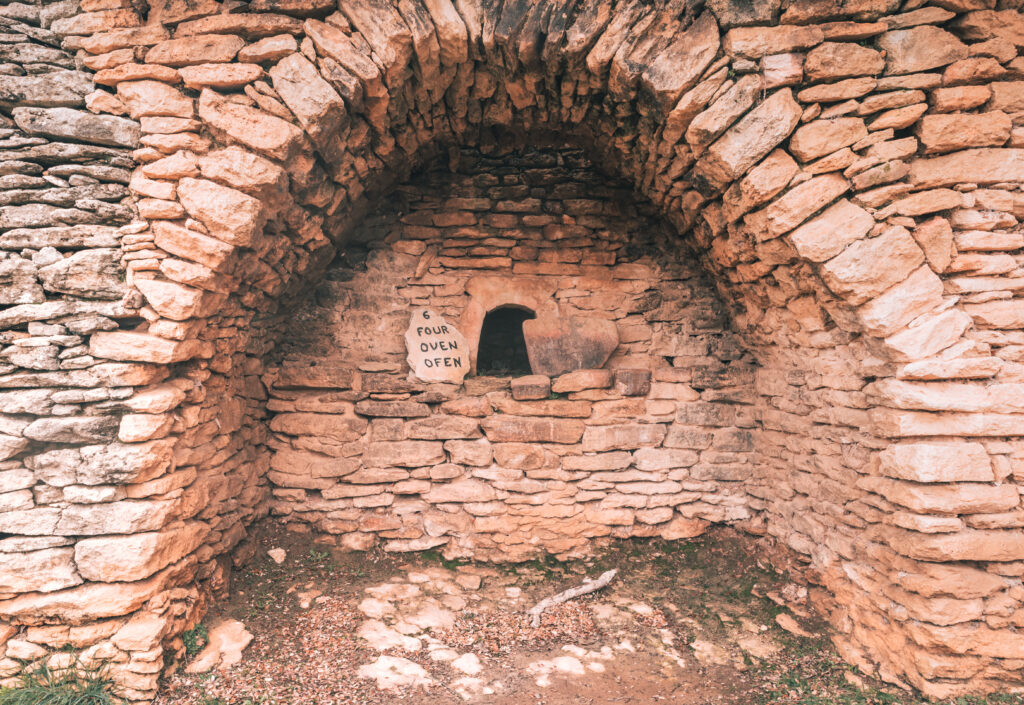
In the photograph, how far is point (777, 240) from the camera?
2611 mm

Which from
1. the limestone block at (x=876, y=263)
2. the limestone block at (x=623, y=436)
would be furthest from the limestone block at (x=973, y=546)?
the limestone block at (x=623, y=436)

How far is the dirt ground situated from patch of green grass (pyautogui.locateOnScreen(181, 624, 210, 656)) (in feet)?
0.03

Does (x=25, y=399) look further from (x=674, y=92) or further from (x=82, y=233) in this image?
(x=674, y=92)

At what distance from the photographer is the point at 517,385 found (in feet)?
12.1

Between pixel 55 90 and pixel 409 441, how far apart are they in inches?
106

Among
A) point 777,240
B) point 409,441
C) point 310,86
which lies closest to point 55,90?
point 310,86

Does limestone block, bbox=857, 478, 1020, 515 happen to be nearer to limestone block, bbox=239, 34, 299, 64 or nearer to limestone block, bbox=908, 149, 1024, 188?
limestone block, bbox=908, 149, 1024, 188

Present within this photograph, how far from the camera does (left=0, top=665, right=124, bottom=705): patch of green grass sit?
2291 millimetres

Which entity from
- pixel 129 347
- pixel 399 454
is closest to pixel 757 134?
pixel 399 454

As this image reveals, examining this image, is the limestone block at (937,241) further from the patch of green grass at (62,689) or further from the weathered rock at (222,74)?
the patch of green grass at (62,689)

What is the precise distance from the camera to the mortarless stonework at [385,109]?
7.69ft

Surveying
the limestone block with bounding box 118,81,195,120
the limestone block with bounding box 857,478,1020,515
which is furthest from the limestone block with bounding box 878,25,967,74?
the limestone block with bounding box 118,81,195,120

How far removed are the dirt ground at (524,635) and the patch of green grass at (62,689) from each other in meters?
0.26

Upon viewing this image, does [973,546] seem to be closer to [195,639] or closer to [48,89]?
[195,639]
